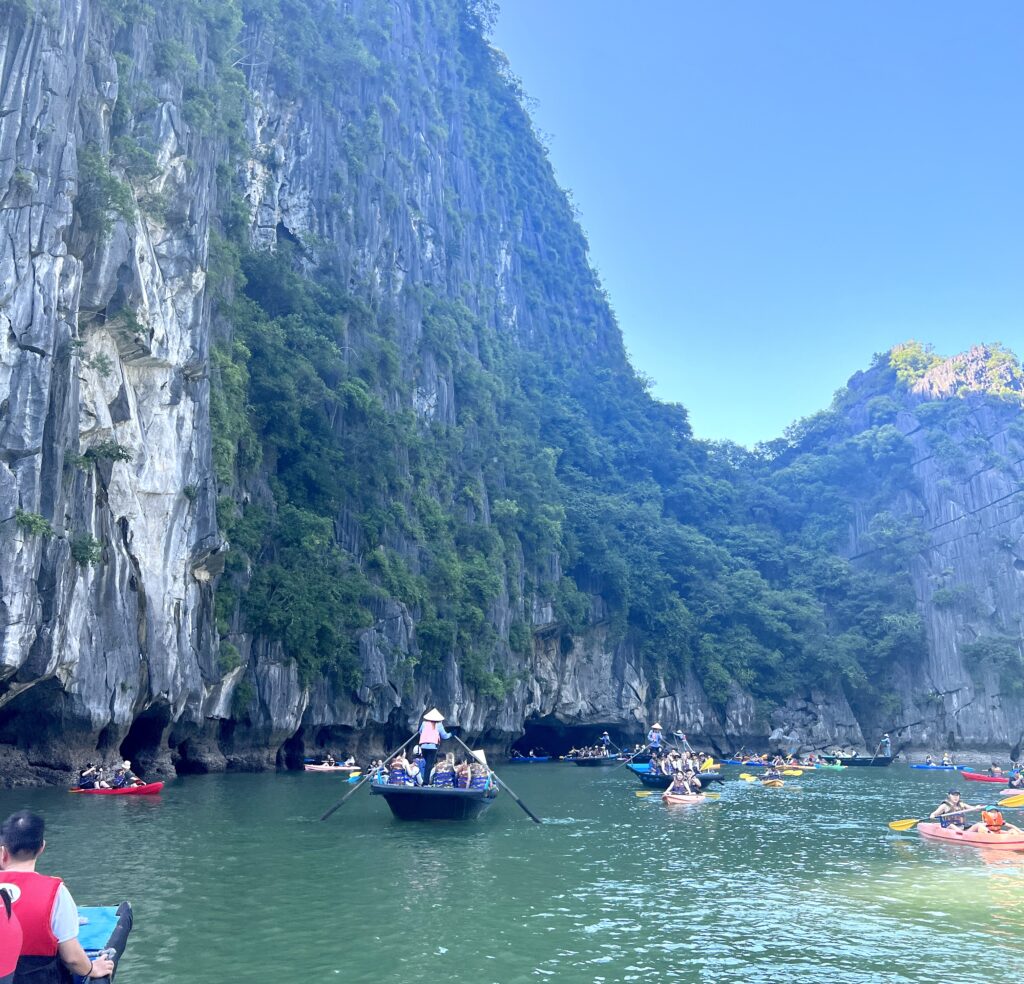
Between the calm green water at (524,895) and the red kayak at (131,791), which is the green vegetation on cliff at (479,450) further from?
the calm green water at (524,895)

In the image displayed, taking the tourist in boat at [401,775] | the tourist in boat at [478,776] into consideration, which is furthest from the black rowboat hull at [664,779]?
the tourist in boat at [401,775]

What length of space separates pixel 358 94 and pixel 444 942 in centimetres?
4925

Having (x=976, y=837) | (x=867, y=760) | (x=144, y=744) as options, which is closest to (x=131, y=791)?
(x=144, y=744)

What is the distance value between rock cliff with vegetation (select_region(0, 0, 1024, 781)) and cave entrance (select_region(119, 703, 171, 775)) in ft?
0.42

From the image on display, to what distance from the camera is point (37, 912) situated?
12.9 feet

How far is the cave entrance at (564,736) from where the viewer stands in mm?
50344

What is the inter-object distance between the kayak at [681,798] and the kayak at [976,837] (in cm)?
726

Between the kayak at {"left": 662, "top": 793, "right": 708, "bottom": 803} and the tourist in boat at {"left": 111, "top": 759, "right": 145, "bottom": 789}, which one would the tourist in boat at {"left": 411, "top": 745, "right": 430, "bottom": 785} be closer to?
the tourist in boat at {"left": 111, "top": 759, "right": 145, "bottom": 789}

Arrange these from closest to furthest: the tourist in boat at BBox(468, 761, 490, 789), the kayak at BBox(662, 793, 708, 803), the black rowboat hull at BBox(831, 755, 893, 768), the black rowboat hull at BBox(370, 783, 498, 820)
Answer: the black rowboat hull at BBox(370, 783, 498, 820) → the tourist in boat at BBox(468, 761, 490, 789) → the kayak at BBox(662, 793, 708, 803) → the black rowboat hull at BBox(831, 755, 893, 768)

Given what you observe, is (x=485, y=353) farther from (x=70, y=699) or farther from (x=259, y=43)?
(x=70, y=699)

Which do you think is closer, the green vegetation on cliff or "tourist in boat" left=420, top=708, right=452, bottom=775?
"tourist in boat" left=420, top=708, right=452, bottom=775

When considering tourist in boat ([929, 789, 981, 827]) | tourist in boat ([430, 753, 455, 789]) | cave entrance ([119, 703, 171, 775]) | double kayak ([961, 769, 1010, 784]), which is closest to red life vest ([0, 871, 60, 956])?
tourist in boat ([430, 753, 455, 789])

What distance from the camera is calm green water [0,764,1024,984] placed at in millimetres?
8281

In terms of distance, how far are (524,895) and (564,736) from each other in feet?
140
